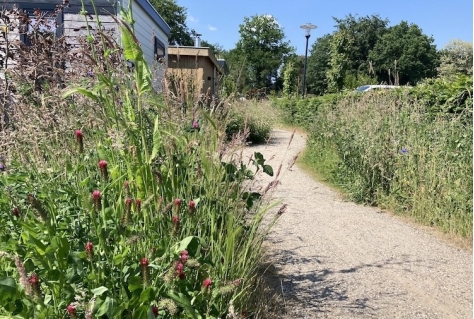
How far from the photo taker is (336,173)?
6.59 m

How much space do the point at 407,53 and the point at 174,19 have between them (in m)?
29.0

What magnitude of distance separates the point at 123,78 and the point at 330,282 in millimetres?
1954

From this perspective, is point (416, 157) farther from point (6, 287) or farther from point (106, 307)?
point (6, 287)

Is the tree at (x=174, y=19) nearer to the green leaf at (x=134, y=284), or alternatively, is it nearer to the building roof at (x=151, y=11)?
the building roof at (x=151, y=11)

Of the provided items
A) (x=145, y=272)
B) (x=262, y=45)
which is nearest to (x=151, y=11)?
(x=145, y=272)

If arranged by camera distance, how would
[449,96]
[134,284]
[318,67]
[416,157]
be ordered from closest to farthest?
[134,284] < [416,157] < [449,96] < [318,67]

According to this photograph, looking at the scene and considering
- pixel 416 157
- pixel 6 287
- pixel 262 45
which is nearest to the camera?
pixel 6 287

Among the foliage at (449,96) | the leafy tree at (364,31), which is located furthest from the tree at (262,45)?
the foliage at (449,96)

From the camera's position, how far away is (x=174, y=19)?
5184 centimetres

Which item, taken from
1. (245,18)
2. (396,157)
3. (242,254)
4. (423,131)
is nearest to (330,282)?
(242,254)

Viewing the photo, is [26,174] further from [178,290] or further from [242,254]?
[242,254]

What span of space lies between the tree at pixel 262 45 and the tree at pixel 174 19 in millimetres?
7279

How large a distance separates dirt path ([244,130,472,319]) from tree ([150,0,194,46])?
157 feet

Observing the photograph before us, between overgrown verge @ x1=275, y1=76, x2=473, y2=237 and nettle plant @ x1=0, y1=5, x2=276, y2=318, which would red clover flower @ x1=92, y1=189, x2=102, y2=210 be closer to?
nettle plant @ x1=0, y1=5, x2=276, y2=318
